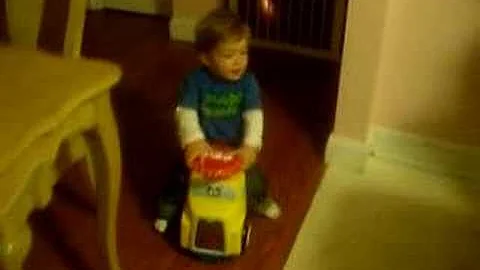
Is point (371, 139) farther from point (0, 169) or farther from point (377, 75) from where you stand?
point (0, 169)

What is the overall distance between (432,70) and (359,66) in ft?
0.66

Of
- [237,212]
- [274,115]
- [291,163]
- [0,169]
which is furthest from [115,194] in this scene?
[274,115]

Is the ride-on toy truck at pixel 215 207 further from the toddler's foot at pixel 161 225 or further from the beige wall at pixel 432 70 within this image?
the beige wall at pixel 432 70

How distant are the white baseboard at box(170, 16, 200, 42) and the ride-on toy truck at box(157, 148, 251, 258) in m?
1.12

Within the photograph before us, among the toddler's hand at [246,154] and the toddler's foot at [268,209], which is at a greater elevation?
the toddler's hand at [246,154]

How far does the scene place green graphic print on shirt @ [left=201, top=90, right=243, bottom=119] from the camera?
187cm

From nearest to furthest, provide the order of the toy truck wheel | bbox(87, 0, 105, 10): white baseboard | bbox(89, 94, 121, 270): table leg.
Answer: bbox(89, 94, 121, 270): table leg
the toy truck wheel
bbox(87, 0, 105, 10): white baseboard

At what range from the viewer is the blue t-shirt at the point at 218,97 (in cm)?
186

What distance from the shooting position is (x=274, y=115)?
2.49 m

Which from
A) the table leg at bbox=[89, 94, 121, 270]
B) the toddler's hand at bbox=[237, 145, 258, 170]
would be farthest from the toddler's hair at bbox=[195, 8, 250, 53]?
the table leg at bbox=[89, 94, 121, 270]

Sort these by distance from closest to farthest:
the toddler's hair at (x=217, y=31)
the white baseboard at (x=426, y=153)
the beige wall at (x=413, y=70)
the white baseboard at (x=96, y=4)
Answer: the toddler's hair at (x=217, y=31) → the beige wall at (x=413, y=70) → the white baseboard at (x=426, y=153) → the white baseboard at (x=96, y=4)

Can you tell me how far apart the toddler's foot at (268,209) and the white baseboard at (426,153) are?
0.36 metres

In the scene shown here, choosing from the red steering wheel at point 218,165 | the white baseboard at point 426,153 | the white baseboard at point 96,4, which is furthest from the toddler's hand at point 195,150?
the white baseboard at point 96,4

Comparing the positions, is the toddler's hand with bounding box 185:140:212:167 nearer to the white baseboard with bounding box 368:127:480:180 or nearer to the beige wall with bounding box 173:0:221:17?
the white baseboard with bounding box 368:127:480:180
